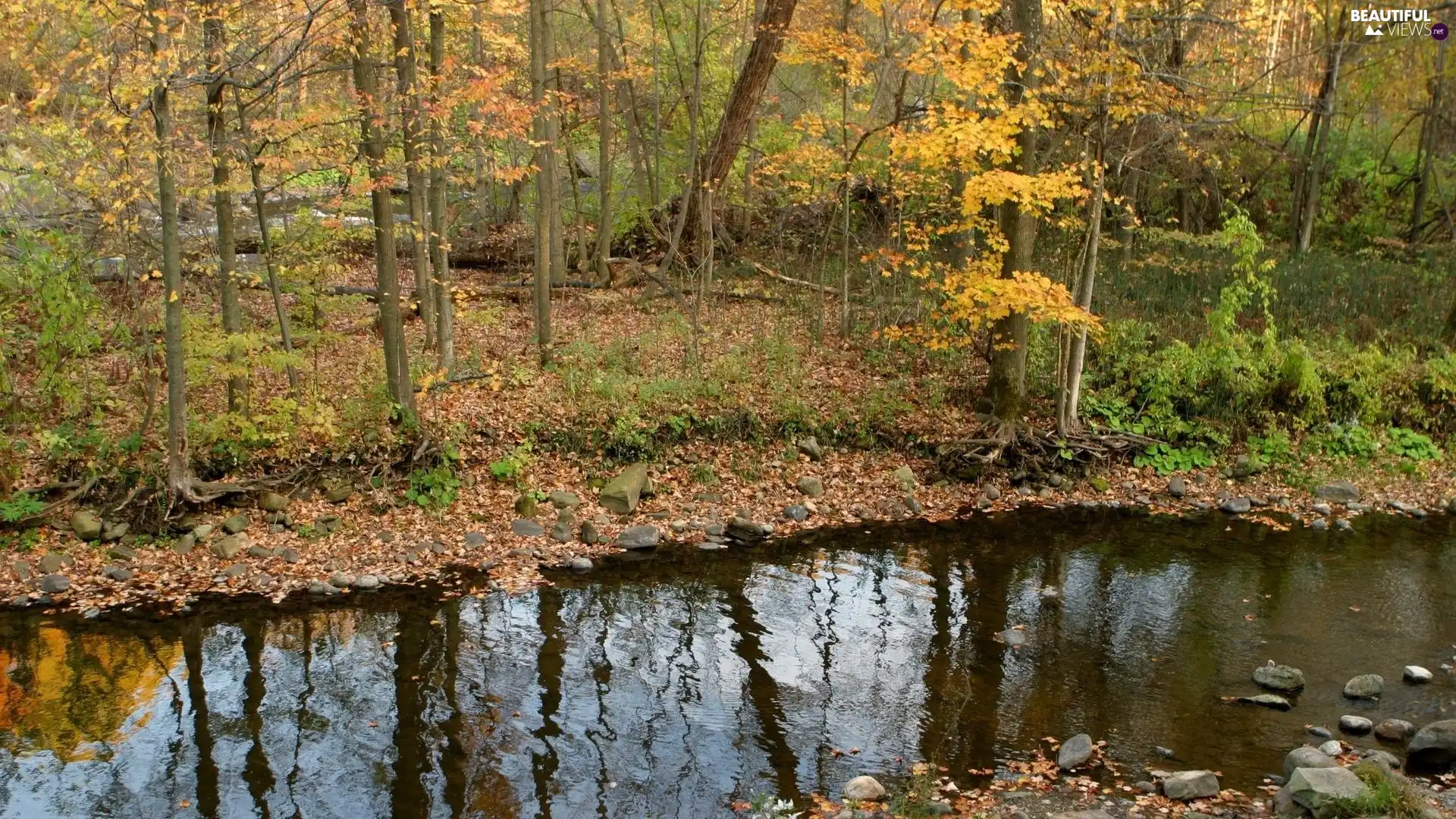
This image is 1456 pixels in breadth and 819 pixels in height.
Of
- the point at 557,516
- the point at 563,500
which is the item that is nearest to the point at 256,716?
the point at 557,516

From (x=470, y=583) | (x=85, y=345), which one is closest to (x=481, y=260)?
(x=85, y=345)

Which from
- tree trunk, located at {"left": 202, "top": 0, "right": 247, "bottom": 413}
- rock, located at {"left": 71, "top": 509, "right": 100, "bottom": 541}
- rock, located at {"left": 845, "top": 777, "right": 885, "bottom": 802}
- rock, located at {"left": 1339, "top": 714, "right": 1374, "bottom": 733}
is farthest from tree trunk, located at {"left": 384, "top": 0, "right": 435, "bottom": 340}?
rock, located at {"left": 1339, "top": 714, "right": 1374, "bottom": 733}

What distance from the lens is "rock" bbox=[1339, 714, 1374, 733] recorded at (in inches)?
284

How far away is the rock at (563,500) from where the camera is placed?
12000mm

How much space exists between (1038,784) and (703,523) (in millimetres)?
6060

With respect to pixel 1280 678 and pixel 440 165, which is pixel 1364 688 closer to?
pixel 1280 678

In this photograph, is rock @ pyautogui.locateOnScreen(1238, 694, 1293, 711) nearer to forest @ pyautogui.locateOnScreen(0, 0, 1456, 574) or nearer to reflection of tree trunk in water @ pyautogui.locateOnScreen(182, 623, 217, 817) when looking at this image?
forest @ pyautogui.locateOnScreen(0, 0, 1456, 574)

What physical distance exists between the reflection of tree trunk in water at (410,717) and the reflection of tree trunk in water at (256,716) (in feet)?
2.73

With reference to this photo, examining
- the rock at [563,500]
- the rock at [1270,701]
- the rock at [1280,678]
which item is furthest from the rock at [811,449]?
the rock at [1270,701]

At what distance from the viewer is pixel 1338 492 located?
42.7ft

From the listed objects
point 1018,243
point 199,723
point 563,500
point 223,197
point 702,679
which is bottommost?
point 199,723

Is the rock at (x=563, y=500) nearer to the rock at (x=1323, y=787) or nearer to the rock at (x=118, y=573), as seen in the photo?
the rock at (x=118, y=573)

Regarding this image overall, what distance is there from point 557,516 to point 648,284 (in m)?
7.92

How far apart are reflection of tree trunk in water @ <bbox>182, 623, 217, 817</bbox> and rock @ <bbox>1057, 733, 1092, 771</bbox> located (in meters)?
5.68
